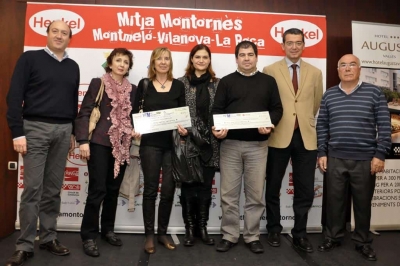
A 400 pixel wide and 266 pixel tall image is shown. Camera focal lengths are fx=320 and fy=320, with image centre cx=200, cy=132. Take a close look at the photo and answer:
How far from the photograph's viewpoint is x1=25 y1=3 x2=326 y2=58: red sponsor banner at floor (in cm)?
339

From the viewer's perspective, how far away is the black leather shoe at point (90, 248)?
9.07 ft

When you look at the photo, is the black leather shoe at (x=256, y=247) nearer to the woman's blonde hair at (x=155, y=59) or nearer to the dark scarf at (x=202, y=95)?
the dark scarf at (x=202, y=95)

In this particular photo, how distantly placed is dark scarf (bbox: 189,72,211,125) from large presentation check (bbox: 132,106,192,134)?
188 millimetres

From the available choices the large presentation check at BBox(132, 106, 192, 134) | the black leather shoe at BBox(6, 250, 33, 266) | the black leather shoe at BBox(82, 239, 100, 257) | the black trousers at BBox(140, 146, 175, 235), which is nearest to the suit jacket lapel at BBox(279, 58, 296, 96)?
the large presentation check at BBox(132, 106, 192, 134)

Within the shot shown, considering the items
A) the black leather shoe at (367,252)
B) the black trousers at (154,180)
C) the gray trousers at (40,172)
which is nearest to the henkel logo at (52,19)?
the gray trousers at (40,172)

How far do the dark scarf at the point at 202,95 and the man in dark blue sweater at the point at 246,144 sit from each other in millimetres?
119

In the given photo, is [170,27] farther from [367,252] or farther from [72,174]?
[367,252]

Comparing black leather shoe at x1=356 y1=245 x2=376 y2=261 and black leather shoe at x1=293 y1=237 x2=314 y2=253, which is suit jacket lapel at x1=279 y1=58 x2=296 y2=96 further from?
black leather shoe at x1=356 y1=245 x2=376 y2=261

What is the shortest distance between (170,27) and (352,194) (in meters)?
2.50

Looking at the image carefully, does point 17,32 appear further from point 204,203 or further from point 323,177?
point 323,177

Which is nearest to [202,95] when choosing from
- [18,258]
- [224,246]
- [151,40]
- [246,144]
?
[246,144]

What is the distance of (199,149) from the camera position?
2916mm

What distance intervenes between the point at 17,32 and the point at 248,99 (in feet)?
8.93

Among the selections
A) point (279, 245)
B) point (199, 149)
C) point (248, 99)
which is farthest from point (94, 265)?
point (248, 99)
